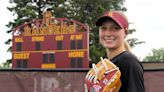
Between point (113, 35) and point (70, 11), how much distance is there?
91.4 ft

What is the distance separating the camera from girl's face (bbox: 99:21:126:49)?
2.08 m

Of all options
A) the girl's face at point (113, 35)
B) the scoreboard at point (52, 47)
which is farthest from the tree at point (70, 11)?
the girl's face at point (113, 35)

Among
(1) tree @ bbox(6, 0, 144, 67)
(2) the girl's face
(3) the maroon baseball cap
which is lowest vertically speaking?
(2) the girl's face

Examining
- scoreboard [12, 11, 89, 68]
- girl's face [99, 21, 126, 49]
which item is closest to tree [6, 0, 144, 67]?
scoreboard [12, 11, 89, 68]

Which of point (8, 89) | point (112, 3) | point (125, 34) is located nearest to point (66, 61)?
→ point (8, 89)

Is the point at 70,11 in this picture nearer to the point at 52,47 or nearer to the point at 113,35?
the point at 52,47

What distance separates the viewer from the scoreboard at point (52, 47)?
43.9 feet

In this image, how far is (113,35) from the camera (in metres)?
2.08

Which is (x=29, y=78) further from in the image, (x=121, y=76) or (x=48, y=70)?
(x=121, y=76)

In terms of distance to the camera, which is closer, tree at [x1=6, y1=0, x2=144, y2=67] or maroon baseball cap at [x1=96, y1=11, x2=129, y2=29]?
maroon baseball cap at [x1=96, y1=11, x2=129, y2=29]

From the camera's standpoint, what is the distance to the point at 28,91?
561cm

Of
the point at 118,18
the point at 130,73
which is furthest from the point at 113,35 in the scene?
the point at 130,73

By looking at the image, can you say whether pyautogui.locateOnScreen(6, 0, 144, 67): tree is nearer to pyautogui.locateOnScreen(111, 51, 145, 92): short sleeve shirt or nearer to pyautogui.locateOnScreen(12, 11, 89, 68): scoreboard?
pyautogui.locateOnScreen(12, 11, 89, 68): scoreboard

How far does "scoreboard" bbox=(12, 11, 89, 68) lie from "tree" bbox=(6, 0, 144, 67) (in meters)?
12.3
